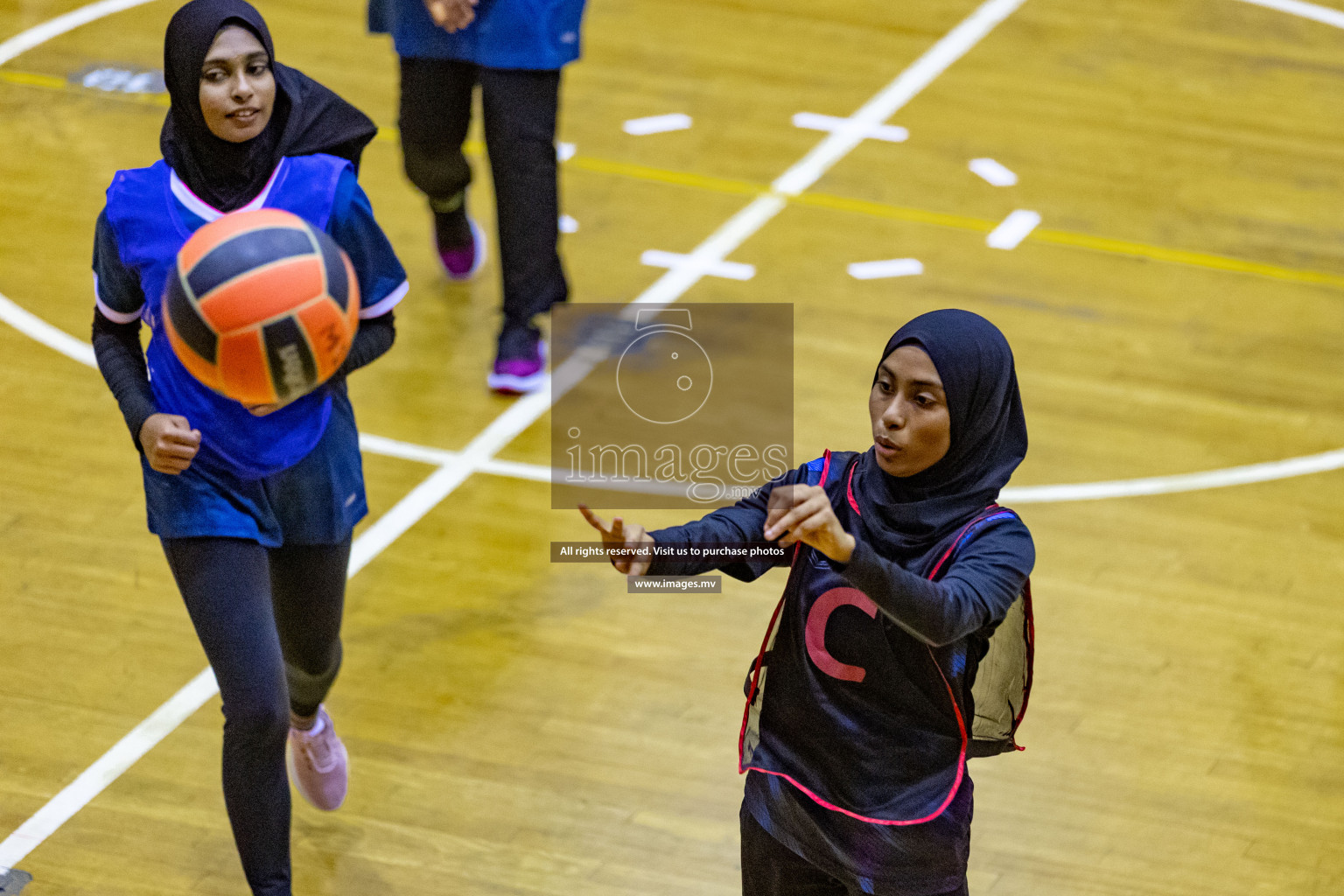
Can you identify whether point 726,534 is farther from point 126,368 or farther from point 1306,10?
point 1306,10

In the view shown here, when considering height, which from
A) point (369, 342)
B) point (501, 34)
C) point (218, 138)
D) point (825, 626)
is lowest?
point (825, 626)

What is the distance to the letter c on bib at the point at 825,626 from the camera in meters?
A: 2.60

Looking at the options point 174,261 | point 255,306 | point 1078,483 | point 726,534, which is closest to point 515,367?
point 1078,483

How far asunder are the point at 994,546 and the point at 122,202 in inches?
66.4

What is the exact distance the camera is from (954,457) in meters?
2.54

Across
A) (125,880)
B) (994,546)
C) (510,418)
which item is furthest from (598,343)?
(994,546)

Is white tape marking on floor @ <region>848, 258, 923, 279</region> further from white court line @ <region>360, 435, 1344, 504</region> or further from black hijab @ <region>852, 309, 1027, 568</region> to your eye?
black hijab @ <region>852, 309, 1027, 568</region>

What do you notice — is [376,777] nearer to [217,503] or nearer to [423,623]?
[423,623]

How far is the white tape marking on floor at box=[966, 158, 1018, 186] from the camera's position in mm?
6445

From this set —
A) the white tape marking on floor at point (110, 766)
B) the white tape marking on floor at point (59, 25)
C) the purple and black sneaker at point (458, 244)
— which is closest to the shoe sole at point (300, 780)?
the white tape marking on floor at point (110, 766)

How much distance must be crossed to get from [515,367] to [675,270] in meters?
0.83

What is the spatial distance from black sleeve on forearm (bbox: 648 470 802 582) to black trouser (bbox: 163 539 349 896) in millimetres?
908

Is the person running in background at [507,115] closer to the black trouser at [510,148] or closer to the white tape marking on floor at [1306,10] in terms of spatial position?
the black trouser at [510,148]

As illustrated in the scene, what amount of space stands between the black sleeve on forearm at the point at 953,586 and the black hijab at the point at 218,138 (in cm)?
143
